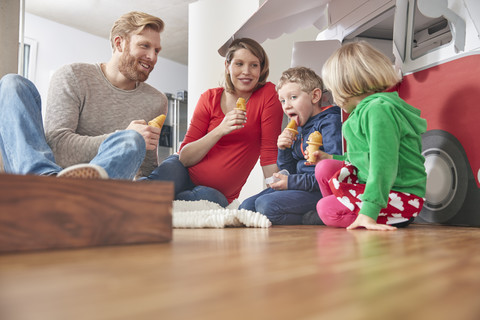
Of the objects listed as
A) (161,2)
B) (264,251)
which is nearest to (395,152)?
(264,251)

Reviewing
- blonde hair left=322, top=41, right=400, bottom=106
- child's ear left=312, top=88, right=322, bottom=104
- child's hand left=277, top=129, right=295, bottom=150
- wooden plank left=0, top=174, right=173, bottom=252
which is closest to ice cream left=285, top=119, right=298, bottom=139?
child's hand left=277, top=129, right=295, bottom=150

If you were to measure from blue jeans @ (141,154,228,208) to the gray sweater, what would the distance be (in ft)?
0.23

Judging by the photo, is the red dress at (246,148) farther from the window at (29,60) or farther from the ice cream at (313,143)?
the window at (29,60)

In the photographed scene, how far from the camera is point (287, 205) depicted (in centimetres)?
134

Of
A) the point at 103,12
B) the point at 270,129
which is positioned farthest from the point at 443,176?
the point at 103,12

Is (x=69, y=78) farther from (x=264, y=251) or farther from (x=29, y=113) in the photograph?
(x=264, y=251)

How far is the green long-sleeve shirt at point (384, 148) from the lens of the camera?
1009mm

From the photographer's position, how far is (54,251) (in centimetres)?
49

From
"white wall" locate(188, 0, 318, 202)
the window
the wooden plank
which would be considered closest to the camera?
the wooden plank

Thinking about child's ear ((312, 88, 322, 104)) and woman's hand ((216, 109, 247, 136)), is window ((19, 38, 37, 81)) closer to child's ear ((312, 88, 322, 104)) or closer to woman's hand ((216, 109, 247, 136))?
woman's hand ((216, 109, 247, 136))

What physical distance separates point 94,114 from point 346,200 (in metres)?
0.93

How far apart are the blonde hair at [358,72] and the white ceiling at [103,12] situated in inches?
130

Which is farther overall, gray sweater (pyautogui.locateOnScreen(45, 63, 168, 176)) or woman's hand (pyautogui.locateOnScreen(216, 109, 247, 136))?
woman's hand (pyautogui.locateOnScreen(216, 109, 247, 136))

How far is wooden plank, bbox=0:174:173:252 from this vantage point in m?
0.47
